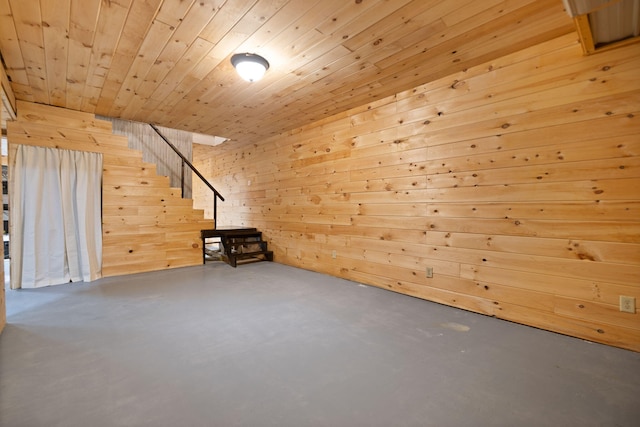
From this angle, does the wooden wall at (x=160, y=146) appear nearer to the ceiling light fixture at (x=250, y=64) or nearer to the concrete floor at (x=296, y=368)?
the concrete floor at (x=296, y=368)

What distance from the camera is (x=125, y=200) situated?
4402 mm

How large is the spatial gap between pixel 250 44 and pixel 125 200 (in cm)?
336

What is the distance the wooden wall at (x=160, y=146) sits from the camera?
5070 millimetres

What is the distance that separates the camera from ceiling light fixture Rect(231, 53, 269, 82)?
99.4 inches

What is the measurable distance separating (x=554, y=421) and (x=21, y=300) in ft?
15.7

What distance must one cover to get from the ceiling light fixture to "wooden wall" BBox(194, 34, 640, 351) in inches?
65.1

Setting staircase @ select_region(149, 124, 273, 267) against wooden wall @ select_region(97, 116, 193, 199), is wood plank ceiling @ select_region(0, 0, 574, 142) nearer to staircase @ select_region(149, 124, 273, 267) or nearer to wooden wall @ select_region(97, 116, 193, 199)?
wooden wall @ select_region(97, 116, 193, 199)

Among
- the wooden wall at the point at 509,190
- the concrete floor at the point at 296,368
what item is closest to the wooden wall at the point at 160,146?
the concrete floor at the point at 296,368

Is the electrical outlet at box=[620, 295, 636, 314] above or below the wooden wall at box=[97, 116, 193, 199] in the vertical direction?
below

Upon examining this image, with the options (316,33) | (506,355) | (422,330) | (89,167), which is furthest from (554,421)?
(89,167)

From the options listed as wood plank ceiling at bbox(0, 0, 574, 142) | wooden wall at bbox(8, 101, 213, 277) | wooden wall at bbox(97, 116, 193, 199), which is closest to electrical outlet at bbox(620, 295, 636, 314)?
wood plank ceiling at bbox(0, 0, 574, 142)

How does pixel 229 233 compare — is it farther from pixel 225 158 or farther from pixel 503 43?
pixel 503 43

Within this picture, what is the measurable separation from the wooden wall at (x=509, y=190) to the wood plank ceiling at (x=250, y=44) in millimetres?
331

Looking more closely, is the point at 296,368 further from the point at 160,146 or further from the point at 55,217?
the point at 160,146
